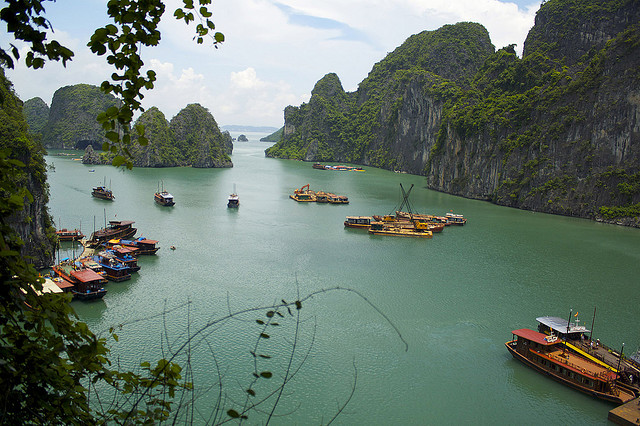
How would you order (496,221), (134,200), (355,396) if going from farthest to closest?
1. (134,200)
2. (496,221)
3. (355,396)

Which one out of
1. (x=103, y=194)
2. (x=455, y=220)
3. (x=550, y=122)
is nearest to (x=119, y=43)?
(x=455, y=220)

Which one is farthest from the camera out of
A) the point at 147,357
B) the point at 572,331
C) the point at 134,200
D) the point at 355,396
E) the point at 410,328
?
the point at 134,200

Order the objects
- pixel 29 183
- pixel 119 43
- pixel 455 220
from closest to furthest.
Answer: pixel 119 43 → pixel 29 183 → pixel 455 220

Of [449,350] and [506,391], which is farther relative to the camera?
[449,350]

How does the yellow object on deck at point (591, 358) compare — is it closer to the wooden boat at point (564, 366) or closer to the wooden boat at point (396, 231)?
the wooden boat at point (564, 366)

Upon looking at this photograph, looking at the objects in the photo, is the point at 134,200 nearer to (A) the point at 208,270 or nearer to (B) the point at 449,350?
(A) the point at 208,270

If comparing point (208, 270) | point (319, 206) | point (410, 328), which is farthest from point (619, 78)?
point (208, 270)

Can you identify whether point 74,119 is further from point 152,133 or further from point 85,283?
point 85,283
